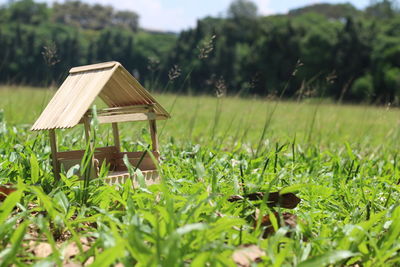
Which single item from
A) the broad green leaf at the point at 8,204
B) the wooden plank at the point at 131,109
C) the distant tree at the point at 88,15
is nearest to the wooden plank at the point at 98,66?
the wooden plank at the point at 131,109

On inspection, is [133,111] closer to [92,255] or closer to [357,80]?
[92,255]

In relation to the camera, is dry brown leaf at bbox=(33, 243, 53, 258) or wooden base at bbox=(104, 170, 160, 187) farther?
wooden base at bbox=(104, 170, 160, 187)

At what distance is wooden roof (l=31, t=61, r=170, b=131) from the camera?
6.65ft

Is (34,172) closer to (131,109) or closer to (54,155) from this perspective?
(54,155)

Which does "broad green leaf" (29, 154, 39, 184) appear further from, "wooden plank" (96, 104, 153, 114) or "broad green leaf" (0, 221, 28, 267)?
"broad green leaf" (0, 221, 28, 267)

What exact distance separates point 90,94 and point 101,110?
0.26 metres

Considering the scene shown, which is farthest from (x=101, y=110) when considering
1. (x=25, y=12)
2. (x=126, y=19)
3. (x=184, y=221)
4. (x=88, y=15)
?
(x=126, y=19)

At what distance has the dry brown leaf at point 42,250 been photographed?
158 centimetres

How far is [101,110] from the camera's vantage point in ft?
7.50

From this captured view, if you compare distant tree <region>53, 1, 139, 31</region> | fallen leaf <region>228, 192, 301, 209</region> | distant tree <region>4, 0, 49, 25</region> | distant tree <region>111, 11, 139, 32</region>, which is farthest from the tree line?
distant tree <region>111, 11, 139, 32</region>

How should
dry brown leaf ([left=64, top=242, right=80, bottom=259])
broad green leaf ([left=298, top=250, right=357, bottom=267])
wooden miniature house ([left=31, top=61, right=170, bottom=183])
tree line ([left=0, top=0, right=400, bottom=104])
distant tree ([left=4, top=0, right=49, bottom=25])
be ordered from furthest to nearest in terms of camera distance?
distant tree ([left=4, top=0, right=49, bottom=25])
tree line ([left=0, top=0, right=400, bottom=104])
wooden miniature house ([left=31, top=61, right=170, bottom=183])
dry brown leaf ([left=64, top=242, right=80, bottom=259])
broad green leaf ([left=298, top=250, right=357, bottom=267])

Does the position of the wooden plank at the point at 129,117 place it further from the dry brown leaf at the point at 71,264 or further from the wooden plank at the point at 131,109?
the dry brown leaf at the point at 71,264

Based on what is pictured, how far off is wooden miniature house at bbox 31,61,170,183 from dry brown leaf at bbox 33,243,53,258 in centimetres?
53

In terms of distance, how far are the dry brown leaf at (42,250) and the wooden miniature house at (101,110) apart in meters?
0.53
